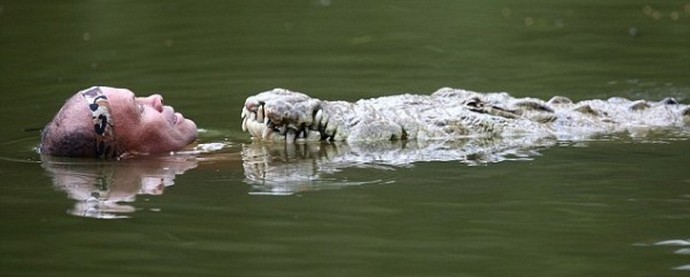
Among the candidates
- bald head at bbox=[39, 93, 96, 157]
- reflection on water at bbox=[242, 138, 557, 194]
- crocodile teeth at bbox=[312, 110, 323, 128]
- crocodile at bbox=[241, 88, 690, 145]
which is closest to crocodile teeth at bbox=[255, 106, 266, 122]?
crocodile at bbox=[241, 88, 690, 145]

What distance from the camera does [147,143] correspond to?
953cm

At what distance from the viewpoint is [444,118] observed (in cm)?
984

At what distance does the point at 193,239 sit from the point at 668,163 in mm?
3271

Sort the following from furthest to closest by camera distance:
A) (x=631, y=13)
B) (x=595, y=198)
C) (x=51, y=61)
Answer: (x=631, y=13) < (x=51, y=61) < (x=595, y=198)

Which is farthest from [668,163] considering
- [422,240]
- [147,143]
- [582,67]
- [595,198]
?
[582,67]

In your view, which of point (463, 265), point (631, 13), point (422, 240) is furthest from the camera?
point (631, 13)

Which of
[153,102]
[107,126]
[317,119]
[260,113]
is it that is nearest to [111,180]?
[107,126]

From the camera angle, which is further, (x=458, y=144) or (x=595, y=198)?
(x=458, y=144)

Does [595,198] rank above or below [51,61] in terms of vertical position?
below

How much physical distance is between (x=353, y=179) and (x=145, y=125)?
1.68m

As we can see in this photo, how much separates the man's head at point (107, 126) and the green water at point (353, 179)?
192mm

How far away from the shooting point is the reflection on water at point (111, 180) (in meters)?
7.82

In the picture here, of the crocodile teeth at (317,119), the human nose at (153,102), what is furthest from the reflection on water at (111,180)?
the crocodile teeth at (317,119)

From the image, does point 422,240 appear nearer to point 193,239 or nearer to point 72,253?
point 193,239
